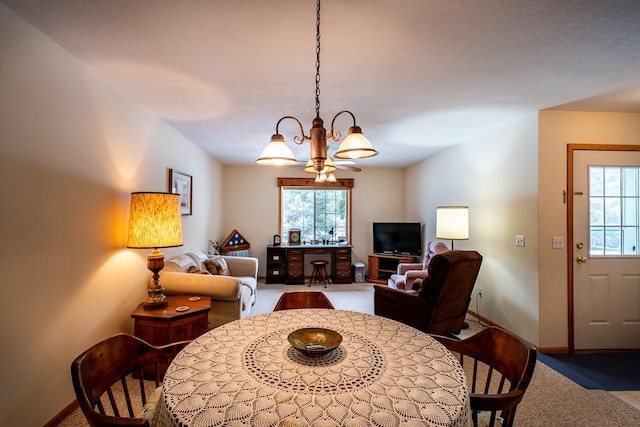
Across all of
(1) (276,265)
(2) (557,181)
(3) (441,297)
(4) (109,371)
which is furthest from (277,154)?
(1) (276,265)

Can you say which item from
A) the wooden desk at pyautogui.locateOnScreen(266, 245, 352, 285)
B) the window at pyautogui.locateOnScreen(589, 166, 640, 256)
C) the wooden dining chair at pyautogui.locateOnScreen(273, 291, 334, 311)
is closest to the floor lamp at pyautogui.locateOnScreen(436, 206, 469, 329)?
the window at pyautogui.locateOnScreen(589, 166, 640, 256)

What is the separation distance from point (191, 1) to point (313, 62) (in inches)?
33.0

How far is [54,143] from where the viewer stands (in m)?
1.87

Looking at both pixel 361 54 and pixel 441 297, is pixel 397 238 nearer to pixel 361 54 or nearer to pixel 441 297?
pixel 441 297

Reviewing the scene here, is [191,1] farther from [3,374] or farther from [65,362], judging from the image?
[65,362]

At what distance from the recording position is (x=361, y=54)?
1.95m

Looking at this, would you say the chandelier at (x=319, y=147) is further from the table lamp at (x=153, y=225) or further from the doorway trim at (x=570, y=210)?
the doorway trim at (x=570, y=210)

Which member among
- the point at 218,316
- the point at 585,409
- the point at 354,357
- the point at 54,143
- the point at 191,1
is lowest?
the point at 585,409

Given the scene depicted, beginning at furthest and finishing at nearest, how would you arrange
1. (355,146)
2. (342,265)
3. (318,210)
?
(318,210), (342,265), (355,146)

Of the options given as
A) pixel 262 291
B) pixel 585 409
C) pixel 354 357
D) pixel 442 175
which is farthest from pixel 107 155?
pixel 442 175

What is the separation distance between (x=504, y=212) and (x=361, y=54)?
8.49 feet

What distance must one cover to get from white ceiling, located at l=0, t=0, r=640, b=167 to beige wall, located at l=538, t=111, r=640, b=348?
0.15m

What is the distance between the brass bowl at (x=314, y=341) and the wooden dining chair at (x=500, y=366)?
54 cm

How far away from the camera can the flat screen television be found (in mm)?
5684
